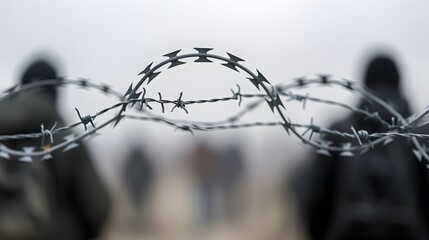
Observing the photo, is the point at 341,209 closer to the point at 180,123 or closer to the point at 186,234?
the point at 180,123

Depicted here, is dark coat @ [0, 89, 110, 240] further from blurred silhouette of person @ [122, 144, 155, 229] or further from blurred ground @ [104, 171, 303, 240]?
blurred silhouette of person @ [122, 144, 155, 229]

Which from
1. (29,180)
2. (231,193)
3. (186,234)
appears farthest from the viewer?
(231,193)

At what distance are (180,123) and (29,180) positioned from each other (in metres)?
2.32

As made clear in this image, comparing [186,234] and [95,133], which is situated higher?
[95,133]

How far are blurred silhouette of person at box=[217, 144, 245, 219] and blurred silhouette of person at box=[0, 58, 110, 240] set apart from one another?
37.9 feet

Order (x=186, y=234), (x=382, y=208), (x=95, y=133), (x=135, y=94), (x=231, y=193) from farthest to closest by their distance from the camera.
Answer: (x=231, y=193) < (x=186, y=234) < (x=382, y=208) < (x=95, y=133) < (x=135, y=94)

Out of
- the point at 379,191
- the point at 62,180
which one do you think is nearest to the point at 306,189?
the point at 379,191

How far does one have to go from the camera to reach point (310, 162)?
5.55 meters

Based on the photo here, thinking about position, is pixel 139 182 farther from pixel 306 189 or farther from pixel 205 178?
pixel 306 189

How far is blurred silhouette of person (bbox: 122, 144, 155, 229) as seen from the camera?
17.0m

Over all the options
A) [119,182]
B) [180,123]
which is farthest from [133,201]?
[180,123]

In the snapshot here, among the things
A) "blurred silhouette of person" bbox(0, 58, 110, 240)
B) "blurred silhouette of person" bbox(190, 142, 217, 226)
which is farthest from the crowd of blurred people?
"blurred silhouette of person" bbox(190, 142, 217, 226)

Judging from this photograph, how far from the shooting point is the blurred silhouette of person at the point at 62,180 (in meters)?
5.02

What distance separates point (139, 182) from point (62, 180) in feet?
38.8
